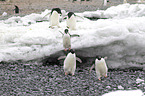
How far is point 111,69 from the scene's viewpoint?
4965 mm

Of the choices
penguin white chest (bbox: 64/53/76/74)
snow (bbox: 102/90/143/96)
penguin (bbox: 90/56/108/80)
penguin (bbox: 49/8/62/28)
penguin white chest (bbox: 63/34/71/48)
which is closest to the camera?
snow (bbox: 102/90/143/96)

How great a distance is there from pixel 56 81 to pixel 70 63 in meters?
0.46

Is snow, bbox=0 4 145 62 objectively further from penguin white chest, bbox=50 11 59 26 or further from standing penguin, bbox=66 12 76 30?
penguin white chest, bbox=50 11 59 26

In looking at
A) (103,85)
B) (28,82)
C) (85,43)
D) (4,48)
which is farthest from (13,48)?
(103,85)

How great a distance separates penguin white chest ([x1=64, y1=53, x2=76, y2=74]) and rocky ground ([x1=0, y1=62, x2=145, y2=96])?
12 centimetres

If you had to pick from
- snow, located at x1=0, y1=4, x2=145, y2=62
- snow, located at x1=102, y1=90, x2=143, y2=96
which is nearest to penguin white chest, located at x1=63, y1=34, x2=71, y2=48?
snow, located at x1=0, y1=4, x2=145, y2=62

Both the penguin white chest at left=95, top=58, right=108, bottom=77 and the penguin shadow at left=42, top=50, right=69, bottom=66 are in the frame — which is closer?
the penguin white chest at left=95, top=58, right=108, bottom=77

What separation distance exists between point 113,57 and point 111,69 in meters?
0.26

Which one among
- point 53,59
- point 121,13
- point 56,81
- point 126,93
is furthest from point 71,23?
point 121,13

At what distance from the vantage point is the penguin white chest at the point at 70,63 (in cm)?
442

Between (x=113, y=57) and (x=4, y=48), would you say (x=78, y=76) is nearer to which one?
(x=113, y=57)

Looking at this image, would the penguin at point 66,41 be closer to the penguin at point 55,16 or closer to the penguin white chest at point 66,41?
the penguin white chest at point 66,41

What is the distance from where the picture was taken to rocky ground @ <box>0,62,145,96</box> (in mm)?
3824

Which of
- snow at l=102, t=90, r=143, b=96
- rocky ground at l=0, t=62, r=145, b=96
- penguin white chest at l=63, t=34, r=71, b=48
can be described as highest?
penguin white chest at l=63, t=34, r=71, b=48
